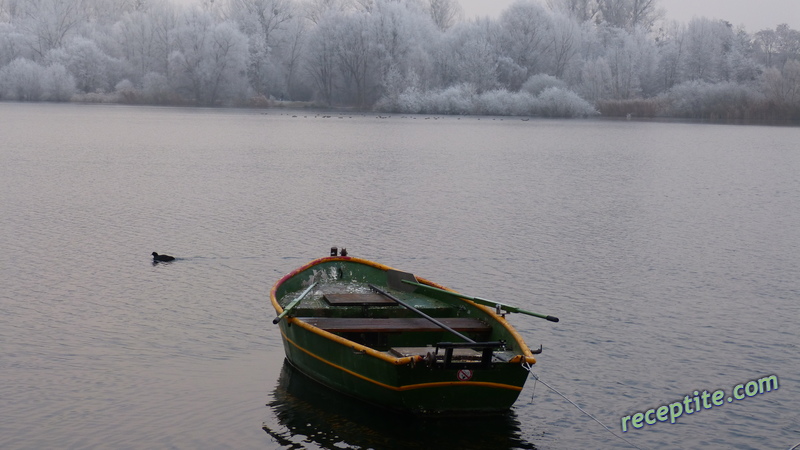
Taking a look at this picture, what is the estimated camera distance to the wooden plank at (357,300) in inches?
610

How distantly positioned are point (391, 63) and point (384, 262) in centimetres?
8826

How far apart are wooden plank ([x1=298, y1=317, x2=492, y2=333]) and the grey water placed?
1014mm

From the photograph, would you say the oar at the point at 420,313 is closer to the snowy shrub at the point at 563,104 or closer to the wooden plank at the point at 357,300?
the wooden plank at the point at 357,300

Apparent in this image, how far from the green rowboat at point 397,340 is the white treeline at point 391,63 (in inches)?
3477

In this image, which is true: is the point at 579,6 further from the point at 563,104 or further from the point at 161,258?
the point at 161,258

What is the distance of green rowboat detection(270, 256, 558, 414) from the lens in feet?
40.5

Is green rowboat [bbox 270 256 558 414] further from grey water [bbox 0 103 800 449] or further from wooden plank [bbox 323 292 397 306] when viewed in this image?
grey water [bbox 0 103 800 449]

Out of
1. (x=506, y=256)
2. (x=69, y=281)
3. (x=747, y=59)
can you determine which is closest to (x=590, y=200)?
(x=506, y=256)

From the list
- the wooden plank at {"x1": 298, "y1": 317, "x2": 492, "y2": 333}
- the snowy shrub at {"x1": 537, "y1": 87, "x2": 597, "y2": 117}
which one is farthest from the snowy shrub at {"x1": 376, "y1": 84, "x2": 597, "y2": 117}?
the wooden plank at {"x1": 298, "y1": 317, "x2": 492, "y2": 333}

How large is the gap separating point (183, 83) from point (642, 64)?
56264 millimetres

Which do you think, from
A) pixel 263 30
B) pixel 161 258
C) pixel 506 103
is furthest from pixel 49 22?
pixel 161 258

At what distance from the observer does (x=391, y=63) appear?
109 metres

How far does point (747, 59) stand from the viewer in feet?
361

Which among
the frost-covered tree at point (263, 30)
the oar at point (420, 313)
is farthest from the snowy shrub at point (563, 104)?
the oar at point (420, 313)
